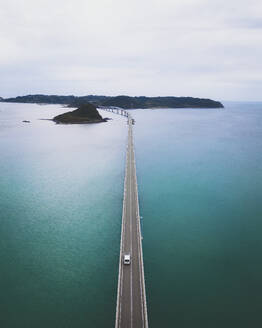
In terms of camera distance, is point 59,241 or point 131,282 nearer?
point 131,282

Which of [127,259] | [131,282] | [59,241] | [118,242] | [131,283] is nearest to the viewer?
[131,283]

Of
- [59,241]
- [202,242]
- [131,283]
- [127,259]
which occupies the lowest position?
[59,241]

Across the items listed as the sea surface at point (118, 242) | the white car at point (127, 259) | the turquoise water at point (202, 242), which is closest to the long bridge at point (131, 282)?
the white car at point (127, 259)

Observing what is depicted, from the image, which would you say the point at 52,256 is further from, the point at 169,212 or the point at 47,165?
the point at 47,165

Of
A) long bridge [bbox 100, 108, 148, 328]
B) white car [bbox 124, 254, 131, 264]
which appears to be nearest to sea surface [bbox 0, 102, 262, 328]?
long bridge [bbox 100, 108, 148, 328]

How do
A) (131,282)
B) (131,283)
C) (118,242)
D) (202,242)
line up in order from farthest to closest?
1. (202,242)
2. (118,242)
3. (131,282)
4. (131,283)

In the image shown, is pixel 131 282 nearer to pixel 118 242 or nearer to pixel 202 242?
pixel 118 242

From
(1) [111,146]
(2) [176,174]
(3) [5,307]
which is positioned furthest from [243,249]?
(1) [111,146]

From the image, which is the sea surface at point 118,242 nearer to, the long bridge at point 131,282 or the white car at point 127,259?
the long bridge at point 131,282

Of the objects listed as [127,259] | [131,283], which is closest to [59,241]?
[127,259]
